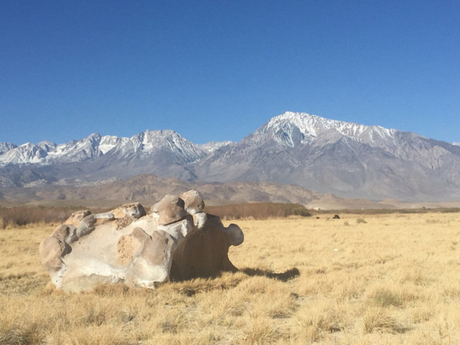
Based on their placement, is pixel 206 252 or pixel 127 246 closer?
pixel 127 246

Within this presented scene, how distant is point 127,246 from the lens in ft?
32.1

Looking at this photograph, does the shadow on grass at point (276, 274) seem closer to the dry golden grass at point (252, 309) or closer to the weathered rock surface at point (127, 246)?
the dry golden grass at point (252, 309)

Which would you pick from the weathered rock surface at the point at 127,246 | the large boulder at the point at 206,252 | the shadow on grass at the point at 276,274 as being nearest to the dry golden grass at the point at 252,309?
the shadow on grass at the point at 276,274

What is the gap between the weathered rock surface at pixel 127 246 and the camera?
940 cm

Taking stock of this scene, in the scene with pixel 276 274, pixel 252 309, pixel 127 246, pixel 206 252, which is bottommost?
pixel 276 274

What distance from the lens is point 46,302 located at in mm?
8375

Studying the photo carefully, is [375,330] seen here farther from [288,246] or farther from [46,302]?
[288,246]

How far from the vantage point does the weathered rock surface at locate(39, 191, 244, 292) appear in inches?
370

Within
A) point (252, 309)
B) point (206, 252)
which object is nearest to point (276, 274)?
point (206, 252)

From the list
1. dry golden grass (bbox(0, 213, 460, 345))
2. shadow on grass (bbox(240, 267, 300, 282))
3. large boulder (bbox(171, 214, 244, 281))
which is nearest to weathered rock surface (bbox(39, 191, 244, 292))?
large boulder (bbox(171, 214, 244, 281))

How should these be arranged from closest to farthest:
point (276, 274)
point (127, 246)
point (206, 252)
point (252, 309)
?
point (252, 309) → point (127, 246) → point (206, 252) → point (276, 274)

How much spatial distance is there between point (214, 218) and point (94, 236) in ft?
10.9


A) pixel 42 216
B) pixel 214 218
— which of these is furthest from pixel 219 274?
pixel 42 216

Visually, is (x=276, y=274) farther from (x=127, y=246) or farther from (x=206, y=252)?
(x=127, y=246)
